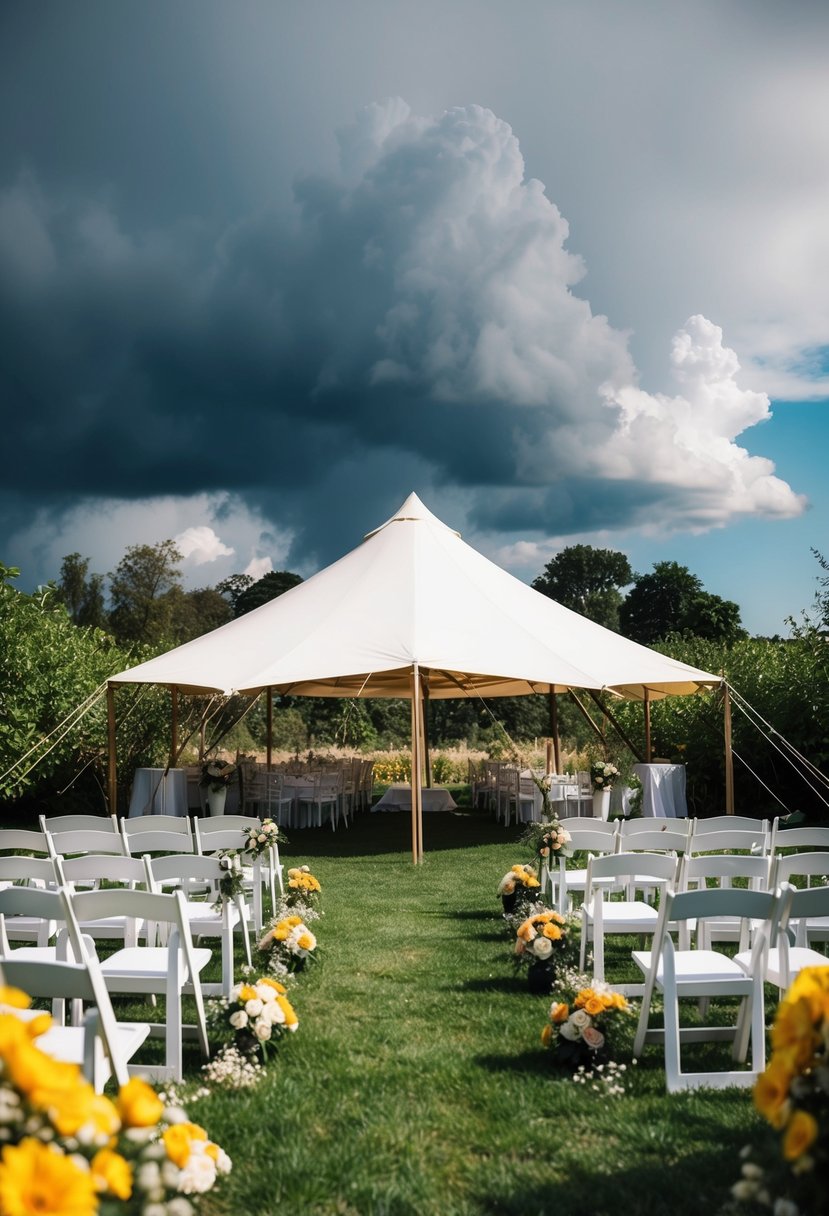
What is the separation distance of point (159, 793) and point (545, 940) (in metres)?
10.1

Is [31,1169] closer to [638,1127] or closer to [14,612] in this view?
[638,1127]

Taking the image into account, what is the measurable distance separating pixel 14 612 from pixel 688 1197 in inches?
521

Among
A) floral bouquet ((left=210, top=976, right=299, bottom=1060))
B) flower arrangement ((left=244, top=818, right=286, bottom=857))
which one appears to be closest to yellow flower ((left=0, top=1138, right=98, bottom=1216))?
floral bouquet ((left=210, top=976, right=299, bottom=1060))

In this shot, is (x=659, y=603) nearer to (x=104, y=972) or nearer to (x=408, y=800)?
(x=408, y=800)

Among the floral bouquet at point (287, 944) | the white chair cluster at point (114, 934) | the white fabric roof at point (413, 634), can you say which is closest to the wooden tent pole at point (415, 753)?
the white fabric roof at point (413, 634)

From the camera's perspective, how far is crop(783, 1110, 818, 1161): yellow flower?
1.68 meters

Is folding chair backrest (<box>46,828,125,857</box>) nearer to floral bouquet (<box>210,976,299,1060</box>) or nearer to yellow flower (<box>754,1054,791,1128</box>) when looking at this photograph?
floral bouquet (<box>210,976,299,1060</box>)

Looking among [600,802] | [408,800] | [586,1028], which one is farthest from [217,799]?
[586,1028]

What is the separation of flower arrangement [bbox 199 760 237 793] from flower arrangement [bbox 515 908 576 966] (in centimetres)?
989

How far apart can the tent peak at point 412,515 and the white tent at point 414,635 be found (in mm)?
22

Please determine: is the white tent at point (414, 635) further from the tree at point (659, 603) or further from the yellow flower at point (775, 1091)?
the tree at point (659, 603)

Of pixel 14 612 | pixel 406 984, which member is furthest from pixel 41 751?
pixel 406 984

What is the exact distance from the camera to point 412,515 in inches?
586

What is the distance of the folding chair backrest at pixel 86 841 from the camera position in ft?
20.0
